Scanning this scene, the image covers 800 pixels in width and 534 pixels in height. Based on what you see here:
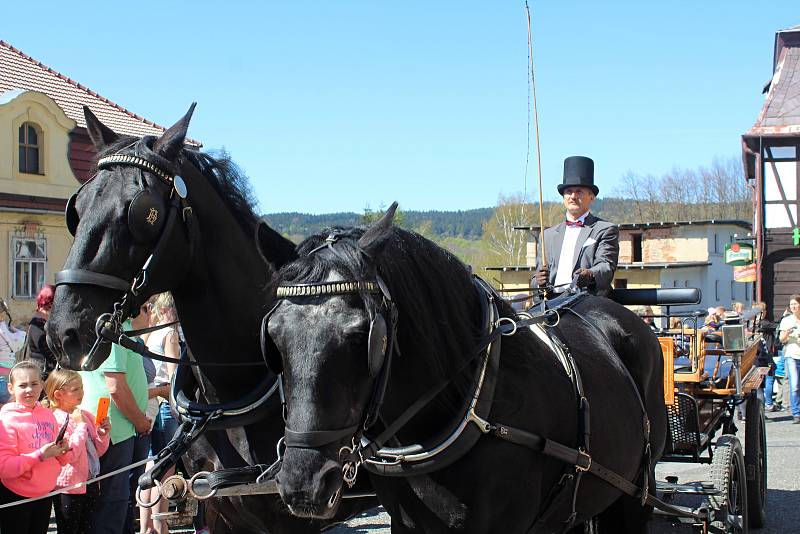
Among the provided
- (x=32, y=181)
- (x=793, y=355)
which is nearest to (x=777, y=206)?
(x=793, y=355)

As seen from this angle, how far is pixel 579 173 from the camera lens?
533cm

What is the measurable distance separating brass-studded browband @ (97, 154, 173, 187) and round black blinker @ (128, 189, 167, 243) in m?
0.11

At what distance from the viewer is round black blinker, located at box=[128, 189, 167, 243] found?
3398 mm

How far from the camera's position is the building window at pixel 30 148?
18.6 m

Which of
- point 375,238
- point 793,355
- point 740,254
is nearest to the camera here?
point 375,238

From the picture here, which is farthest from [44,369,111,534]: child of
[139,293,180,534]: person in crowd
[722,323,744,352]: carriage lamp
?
[722,323,744,352]: carriage lamp

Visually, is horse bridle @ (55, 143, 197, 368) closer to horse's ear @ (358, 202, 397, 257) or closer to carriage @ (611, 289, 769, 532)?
horse's ear @ (358, 202, 397, 257)

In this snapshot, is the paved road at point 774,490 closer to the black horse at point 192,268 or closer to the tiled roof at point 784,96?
the black horse at point 192,268

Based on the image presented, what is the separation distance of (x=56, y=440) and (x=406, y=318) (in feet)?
8.99

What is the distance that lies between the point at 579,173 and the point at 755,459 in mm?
2834

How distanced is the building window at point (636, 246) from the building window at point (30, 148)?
36144 mm

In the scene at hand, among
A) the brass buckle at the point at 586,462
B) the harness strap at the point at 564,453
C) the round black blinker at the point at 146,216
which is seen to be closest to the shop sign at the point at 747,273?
the harness strap at the point at 564,453

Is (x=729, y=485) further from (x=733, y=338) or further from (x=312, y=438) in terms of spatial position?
(x=312, y=438)

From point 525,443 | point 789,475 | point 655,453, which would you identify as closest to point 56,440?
point 525,443
